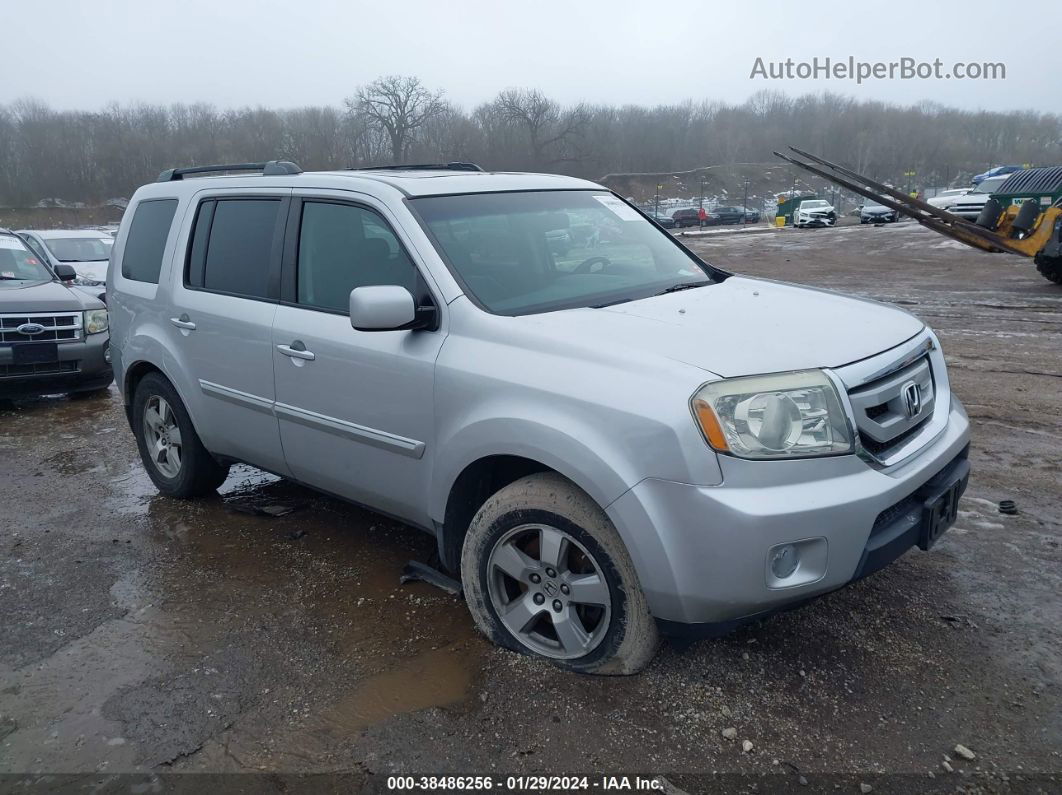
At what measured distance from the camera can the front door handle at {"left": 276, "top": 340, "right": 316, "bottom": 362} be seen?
387 cm

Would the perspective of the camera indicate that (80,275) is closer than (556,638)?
No

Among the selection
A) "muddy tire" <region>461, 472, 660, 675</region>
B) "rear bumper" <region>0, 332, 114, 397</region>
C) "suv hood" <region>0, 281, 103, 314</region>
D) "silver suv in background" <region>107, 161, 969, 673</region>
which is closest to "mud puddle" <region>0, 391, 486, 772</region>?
"muddy tire" <region>461, 472, 660, 675</region>

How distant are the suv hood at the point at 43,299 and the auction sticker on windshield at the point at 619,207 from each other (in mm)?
6038

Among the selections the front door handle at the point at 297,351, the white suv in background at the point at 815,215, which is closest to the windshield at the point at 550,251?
the front door handle at the point at 297,351

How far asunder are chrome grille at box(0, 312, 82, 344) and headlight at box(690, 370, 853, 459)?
292 inches

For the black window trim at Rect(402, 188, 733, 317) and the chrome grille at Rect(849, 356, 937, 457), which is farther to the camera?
the black window trim at Rect(402, 188, 733, 317)

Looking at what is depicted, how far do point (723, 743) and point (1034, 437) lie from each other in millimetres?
4338

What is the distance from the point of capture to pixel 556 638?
323 cm

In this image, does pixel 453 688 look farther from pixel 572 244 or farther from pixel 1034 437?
pixel 1034 437

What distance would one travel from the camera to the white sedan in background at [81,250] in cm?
1281

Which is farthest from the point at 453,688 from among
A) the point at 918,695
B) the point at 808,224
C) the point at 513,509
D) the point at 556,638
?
the point at 808,224

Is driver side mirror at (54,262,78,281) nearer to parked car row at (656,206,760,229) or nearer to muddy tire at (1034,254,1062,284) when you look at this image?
muddy tire at (1034,254,1062,284)

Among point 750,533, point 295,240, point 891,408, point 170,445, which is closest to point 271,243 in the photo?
point 295,240

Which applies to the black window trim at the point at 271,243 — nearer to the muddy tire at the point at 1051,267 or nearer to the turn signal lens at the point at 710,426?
the turn signal lens at the point at 710,426
